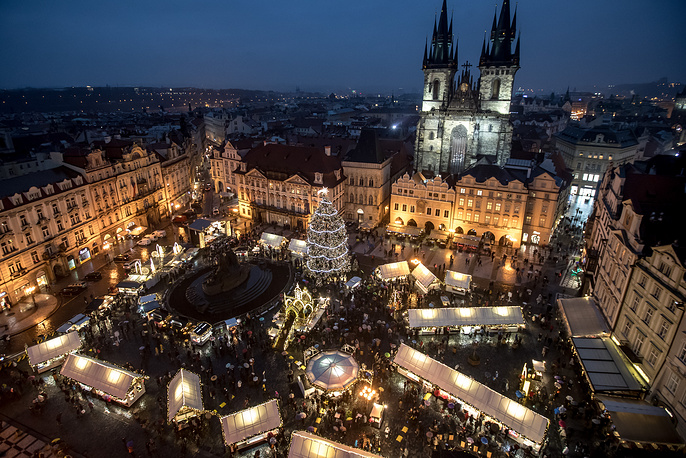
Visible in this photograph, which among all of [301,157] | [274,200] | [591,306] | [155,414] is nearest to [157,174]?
[274,200]

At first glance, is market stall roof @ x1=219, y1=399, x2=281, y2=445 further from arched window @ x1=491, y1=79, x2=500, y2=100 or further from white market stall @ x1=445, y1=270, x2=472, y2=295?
arched window @ x1=491, y1=79, x2=500, y2=100

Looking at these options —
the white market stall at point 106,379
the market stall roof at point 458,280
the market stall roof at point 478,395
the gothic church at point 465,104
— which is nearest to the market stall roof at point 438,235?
the gothic church at point 465,104

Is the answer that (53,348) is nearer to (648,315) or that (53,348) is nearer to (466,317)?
(466,317)

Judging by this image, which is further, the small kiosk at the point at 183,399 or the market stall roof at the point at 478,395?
the small kiosk at the point at 183,399

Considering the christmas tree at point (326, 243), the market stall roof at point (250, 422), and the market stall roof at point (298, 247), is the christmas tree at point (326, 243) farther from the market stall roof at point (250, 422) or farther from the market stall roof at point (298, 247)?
the market stall roof at point (250, 422)

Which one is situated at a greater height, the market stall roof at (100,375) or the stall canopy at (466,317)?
the stall canopy at (466,317)

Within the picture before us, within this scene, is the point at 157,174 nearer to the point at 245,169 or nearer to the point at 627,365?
the point at 245,169

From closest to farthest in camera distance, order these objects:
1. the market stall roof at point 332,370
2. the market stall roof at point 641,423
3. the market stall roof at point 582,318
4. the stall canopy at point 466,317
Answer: the market stall roof at point 641,423
the market stall roof at point 332,370
the market stall roof at point 582,318
the stall canopy at point 466,317
